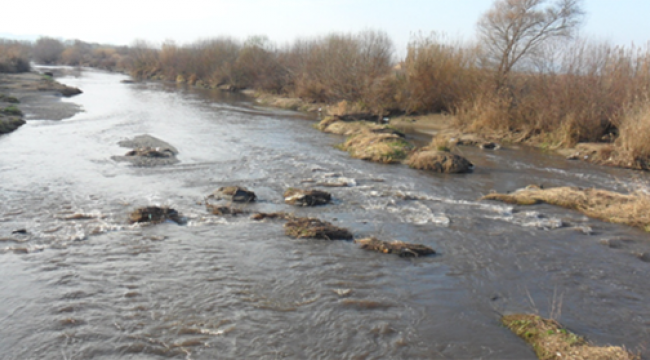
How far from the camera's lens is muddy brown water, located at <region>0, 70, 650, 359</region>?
604cm

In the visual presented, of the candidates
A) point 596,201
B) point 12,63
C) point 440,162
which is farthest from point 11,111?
point 12,63

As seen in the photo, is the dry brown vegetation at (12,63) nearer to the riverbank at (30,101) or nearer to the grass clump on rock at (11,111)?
the riverbank at (30,101)

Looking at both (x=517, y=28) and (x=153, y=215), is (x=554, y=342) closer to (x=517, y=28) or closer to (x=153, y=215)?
(x=153, y=215)

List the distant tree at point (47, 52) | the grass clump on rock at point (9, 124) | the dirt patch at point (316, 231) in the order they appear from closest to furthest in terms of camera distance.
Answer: the dirt patch at point (316, 231)
the grass clump on rock at point (9, 124)
the distant tree at point (47, 52)

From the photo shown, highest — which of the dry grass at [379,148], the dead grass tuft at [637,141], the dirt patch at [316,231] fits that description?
the dead grass tuft at [637,141]

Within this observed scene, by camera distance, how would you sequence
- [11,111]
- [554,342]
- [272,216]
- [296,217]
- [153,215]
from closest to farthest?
[554,342] < [153,215] < [296,217] < [272,216] < [11,111]

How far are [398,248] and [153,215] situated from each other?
5.27m

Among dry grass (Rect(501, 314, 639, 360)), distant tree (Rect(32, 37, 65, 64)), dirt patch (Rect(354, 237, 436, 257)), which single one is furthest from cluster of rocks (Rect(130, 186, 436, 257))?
distant tree (Rect(32, 37, 65, 64))

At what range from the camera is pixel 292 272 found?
8.04m

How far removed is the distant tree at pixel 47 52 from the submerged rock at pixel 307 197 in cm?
10412

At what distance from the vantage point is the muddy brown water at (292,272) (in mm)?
6043

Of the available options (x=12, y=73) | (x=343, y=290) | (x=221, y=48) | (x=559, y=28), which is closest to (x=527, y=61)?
(x=559, y=28)

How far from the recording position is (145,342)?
19.1ft

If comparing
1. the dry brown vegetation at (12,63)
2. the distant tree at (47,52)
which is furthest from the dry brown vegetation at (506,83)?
the distant tree at (47,52)
